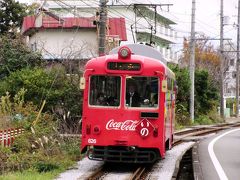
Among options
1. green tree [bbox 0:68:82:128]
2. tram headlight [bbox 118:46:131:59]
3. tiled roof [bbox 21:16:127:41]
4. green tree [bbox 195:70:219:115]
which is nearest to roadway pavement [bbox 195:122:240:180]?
tram headlight [bbox 118:46:131:59]

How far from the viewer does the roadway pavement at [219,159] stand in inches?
541

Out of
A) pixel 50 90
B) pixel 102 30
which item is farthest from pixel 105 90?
pixel 50 90

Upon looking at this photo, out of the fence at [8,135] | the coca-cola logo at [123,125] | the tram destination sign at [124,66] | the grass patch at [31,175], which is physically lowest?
the grass patch at [31,175]

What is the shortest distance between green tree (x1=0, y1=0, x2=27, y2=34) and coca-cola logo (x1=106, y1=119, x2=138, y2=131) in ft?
95.8

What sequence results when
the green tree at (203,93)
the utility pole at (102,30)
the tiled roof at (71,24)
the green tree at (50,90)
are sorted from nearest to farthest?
the utility pole at (102,30), the green tree at (50,90), the tiled roof at (71,24), the green tree at (203,93)

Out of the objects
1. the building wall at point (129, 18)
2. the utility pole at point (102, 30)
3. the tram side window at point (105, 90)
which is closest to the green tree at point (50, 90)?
the utility pole at point (102, 30)

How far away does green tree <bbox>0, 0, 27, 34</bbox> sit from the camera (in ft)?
141

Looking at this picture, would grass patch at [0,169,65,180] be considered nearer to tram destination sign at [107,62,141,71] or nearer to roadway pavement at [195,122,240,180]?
tram destination sign at [107,62,141,71]

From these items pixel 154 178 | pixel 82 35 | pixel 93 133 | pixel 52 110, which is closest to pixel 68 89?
pixel 52 110

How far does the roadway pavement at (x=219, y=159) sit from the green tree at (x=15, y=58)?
1052 cm

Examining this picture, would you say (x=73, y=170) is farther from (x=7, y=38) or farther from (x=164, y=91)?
(x=7, y=38)

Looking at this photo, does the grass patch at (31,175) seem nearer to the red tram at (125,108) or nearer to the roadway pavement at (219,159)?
the red tram at (125,108)

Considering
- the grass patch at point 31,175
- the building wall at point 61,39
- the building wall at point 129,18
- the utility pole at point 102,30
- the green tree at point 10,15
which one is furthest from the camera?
the building wall at point 129,18

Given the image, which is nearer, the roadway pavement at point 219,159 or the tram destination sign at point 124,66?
the roadway pavement at point 219,159
